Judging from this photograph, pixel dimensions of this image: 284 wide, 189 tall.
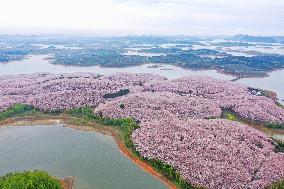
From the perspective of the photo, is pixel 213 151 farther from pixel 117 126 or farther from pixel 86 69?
pixel 86 69

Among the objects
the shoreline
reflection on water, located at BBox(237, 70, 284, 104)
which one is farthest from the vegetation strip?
reflection on water, located at BBox(237, 70, 284, 104)

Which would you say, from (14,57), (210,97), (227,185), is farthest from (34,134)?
(14,57)

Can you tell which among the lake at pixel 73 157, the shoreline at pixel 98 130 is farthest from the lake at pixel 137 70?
the lake at pixel 73 157

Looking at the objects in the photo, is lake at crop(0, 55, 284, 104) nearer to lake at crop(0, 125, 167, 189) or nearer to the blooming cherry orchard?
the blooming cherry orchard

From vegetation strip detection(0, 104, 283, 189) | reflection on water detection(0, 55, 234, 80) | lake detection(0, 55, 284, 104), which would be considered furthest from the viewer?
reflection on water detection(0, 55, 234, 80)

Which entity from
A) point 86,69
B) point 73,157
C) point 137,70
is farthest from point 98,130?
point 86,69

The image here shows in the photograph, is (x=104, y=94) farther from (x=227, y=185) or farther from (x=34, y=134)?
(x=227, y=185)

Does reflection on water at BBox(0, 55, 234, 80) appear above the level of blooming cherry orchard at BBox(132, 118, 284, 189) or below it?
below
